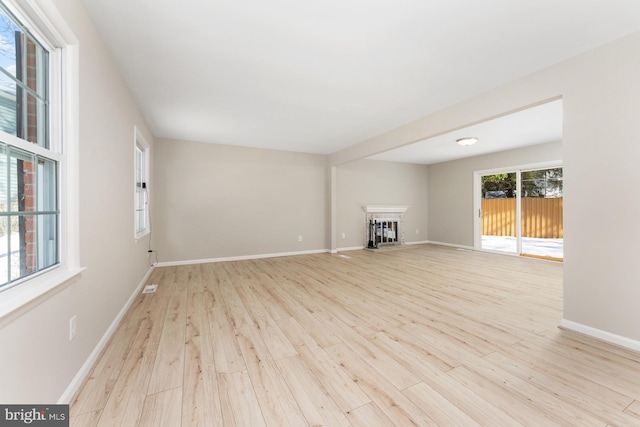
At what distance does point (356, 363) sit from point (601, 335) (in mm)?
2086

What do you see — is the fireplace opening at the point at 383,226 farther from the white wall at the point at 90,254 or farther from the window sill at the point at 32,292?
the window sill at the point at 32,292

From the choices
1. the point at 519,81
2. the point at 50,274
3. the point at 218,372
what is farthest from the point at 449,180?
the point at 50,274

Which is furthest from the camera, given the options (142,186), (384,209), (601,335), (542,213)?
(384,209)

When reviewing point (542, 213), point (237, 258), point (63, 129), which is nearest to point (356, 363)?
point (63, 129)

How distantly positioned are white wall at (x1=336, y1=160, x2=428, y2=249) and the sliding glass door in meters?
1.70

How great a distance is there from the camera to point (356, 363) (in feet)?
5.85

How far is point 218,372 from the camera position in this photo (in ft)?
5.50

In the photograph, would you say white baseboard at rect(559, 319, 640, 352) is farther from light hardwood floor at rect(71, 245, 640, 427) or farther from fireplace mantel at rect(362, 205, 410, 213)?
fireplace mantel at rect(362, 205, 410, 213)

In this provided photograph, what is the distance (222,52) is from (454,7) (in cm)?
185

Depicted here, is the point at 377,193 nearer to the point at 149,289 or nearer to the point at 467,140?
the point at 467,140

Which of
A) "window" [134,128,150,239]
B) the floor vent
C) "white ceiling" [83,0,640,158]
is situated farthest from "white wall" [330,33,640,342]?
"window" [134,128,150,239]

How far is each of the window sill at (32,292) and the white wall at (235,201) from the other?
12.1 feet

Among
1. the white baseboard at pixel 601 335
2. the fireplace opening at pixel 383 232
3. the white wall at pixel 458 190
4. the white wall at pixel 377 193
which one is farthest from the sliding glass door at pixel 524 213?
the white baseboard at pixel 601 335

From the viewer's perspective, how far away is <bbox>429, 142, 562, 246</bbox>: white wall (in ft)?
18.9
